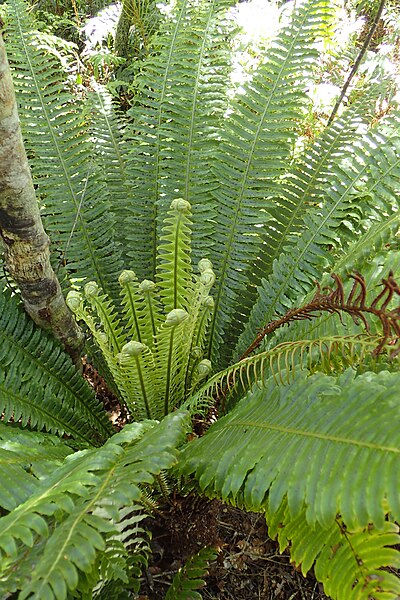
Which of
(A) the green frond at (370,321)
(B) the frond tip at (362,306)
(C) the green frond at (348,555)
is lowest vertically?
(C) the green frond at (348,555)

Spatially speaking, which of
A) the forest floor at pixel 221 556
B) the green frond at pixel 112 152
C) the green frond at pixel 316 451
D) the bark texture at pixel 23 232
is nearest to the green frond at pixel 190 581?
the forest floor at pixel 221 556

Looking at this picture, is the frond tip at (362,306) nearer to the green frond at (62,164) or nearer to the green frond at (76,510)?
the green frond at (76,510)

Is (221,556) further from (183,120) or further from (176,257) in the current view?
(183,120)

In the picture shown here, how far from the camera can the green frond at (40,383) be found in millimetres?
1449

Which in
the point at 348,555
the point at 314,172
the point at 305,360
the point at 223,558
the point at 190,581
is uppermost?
the point at 314,172

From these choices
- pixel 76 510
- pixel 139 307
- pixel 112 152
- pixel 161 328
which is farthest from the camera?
pixel 112 152

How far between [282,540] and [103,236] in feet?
3.83

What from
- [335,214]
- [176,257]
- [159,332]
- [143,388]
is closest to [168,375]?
[143,388]

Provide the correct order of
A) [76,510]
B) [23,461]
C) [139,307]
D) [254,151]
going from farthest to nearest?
[254,151], [139,307], [23,461], [76,510]

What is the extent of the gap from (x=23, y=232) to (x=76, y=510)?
0.77m

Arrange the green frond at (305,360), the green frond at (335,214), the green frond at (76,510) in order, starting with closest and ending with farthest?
the green frond at (76,510) < the green frond at (305,360) < the green frond at (335,214)

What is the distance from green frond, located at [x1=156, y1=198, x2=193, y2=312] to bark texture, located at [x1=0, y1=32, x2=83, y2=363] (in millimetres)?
329

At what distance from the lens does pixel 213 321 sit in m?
1.79

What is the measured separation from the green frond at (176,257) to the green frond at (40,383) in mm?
413
